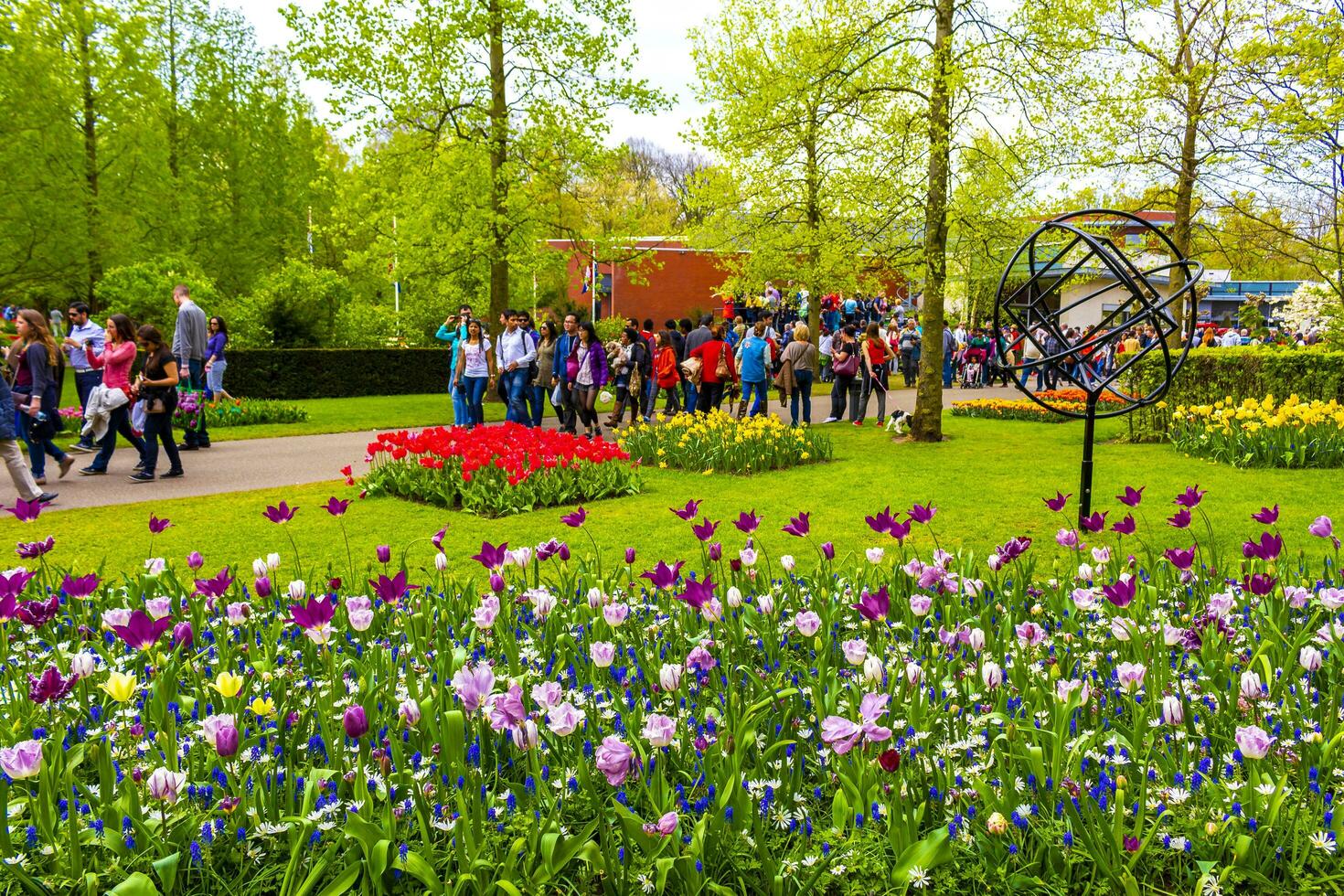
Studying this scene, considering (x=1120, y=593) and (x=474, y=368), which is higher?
(x=474, y=368)

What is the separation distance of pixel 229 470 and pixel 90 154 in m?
19.5

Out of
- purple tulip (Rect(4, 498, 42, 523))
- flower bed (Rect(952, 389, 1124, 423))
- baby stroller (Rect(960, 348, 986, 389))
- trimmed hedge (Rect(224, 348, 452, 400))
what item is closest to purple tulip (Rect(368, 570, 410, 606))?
purple tulip (Rect(4, 498, 42, 523))

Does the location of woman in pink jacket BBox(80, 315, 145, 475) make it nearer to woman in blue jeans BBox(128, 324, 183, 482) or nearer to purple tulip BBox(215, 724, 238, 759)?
woman in blue jeans BBox(128, 324, 183, 482)

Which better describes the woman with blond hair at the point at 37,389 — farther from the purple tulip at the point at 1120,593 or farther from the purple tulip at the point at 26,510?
the purple tulip at the point at 1120,593

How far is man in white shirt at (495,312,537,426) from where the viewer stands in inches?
536

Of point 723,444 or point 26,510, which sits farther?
point 723,444

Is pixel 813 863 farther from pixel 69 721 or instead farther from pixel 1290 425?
pixel 1290 425

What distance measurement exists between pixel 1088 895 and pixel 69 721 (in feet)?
9.82

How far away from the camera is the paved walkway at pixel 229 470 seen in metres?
9.42

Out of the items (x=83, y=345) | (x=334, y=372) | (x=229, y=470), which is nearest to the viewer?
(x=229, y=470)

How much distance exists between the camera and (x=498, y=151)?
19188 millimetres

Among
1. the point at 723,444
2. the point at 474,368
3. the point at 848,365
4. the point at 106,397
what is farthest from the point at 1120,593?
the point at 848,365

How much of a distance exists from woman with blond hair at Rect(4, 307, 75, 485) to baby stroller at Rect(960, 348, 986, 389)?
82.5 ft

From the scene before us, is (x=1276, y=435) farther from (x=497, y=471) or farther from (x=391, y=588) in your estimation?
(x=391, y=588)
